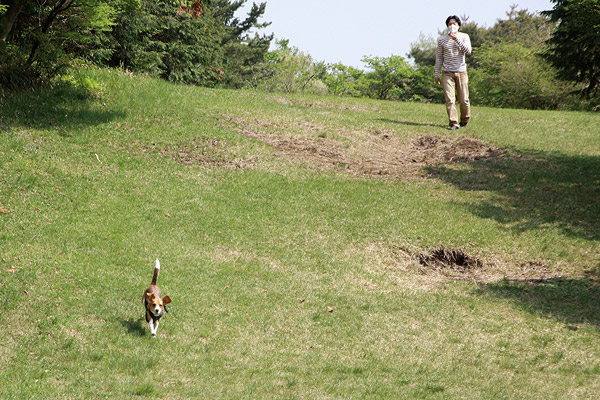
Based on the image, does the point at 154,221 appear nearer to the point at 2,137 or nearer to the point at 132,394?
the point at 2,137

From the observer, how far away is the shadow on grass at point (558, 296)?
963 cm

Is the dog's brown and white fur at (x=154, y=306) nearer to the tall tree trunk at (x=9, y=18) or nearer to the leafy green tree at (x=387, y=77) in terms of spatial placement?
the tall tree trunk at (x=9, y=18)

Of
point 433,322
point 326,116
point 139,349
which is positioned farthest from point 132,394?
point 326,116

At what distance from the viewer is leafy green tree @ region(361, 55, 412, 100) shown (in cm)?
4381

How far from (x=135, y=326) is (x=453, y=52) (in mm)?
15274

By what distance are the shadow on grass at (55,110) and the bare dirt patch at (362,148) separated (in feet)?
13.9

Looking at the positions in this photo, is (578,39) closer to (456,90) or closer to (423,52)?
(456,90)

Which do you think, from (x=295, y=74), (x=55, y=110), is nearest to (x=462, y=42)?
(x=55, y=110)

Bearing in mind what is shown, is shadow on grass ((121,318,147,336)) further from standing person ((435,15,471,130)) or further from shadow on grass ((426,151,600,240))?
standing person ((435,15,471,130))

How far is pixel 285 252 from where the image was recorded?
38.5 ft

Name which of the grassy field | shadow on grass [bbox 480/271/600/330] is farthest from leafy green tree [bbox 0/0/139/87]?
shadow on grass [bbox 480/271/600/330]

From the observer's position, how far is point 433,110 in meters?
24.2

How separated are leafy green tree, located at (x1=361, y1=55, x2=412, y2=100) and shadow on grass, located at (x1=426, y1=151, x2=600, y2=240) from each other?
27.4 m

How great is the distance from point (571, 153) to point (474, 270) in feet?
28.0
